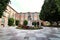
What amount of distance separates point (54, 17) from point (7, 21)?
13789mm

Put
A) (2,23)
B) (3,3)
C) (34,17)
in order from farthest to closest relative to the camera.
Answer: (34,17), (2,23), (3,3)

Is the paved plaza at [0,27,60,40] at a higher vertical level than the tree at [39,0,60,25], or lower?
lower

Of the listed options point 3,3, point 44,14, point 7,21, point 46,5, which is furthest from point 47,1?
point 3,3

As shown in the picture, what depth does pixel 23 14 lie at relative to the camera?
234 feet

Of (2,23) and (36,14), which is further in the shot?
(36,14)

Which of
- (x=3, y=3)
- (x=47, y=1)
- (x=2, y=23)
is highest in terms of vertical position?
(x=47, y=1)

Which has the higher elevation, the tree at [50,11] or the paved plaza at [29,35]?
the tree at [50,11]

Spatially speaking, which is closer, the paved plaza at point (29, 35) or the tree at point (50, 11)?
the paved plaza at point (29, 35)

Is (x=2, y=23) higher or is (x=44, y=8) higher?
(x=44, y=8)

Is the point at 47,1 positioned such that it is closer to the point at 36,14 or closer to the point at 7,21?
the point at 7,21

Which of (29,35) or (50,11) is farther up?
(50,11)

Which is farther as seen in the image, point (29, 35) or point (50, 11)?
point (50, 11)

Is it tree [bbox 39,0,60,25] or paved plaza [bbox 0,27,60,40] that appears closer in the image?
paved plaza [bbox 0,27,60,40]

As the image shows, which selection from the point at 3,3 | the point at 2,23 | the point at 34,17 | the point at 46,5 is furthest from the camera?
the point at 34,17
